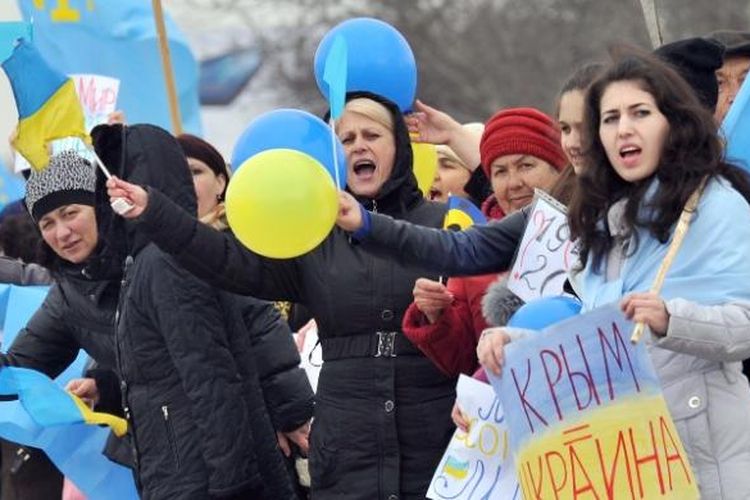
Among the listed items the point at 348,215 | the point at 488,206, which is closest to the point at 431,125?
the point at 488,206

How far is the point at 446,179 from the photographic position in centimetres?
848

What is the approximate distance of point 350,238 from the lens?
21.5 ft

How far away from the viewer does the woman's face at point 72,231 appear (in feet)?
26.0

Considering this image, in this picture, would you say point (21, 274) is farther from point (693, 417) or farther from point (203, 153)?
point (693, 417)

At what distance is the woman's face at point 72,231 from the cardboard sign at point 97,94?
83.2 inches

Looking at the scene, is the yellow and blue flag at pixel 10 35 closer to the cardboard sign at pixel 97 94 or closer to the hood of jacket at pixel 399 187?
the hood of jacket at pixel 399 187

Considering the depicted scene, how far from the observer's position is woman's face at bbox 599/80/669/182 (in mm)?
5641

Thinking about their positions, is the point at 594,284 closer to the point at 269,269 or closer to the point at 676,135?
the point at 676,135

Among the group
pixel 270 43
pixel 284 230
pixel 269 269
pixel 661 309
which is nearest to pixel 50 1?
pixel 269 269

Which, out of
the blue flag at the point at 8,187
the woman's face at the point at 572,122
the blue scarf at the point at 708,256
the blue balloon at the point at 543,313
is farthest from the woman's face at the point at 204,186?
the blue flag at the point at 8,187

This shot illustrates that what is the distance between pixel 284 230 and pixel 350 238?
768 mm

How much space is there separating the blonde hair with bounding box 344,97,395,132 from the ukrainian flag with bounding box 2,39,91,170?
0.99 m

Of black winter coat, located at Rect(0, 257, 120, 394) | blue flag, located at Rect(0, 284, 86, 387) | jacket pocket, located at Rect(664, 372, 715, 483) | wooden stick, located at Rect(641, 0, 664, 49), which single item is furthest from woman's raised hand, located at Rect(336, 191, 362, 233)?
blue flag, located at Rect(0, 284, 86, 387)

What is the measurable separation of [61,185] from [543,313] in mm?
2587
